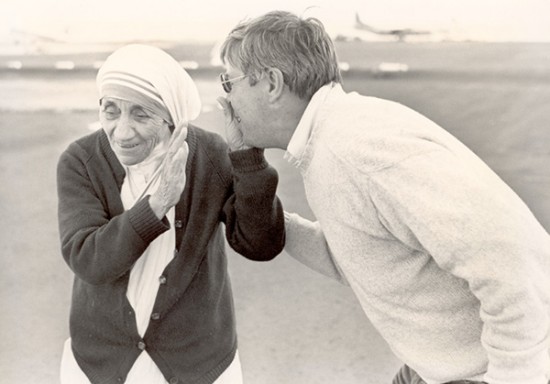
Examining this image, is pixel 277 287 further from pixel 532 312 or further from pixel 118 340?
pixel 532 312

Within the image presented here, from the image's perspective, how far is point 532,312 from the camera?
4.13ft

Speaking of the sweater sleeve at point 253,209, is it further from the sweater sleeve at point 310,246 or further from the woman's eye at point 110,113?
the woman's eye at point 110,113

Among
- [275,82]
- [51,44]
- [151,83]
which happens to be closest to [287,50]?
[275,82]

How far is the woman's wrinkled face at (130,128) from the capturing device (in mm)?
1512

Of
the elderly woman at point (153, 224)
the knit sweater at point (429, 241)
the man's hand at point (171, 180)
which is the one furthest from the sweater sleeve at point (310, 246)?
the man's hand at point (171, 180)

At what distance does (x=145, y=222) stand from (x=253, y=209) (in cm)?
26

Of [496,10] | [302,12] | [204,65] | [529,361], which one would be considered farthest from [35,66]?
[529,361]

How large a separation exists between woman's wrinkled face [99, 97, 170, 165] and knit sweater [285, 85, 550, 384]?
1.13 feet

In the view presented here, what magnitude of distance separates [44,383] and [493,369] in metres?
1.30

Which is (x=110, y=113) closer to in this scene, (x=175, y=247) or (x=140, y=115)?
(x=140, y=115)

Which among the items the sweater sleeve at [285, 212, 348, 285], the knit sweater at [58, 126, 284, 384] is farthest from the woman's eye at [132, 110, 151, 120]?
the sweater sleeve at [285, 212, 348, 285]

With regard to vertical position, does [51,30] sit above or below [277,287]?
above

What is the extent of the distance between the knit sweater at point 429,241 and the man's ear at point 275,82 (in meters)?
0.09

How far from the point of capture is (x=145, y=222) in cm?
146
